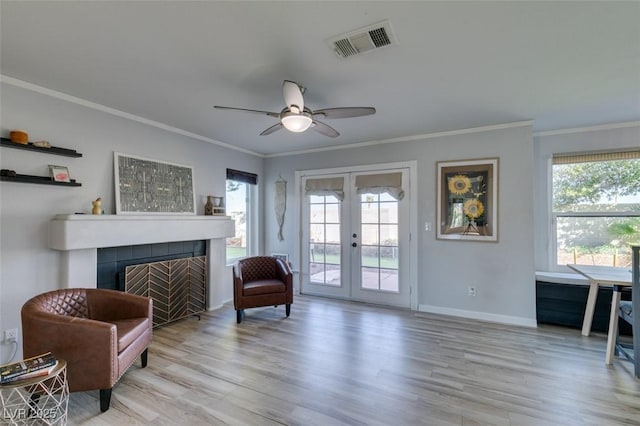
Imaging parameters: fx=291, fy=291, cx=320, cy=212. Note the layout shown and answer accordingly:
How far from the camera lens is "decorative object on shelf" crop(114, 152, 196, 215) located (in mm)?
3242

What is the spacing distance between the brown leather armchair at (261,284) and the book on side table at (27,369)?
195cm

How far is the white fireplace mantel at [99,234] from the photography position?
8.67 feet

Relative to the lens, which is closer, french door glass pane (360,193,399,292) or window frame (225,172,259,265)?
french door glass pane (360,193,399,292)

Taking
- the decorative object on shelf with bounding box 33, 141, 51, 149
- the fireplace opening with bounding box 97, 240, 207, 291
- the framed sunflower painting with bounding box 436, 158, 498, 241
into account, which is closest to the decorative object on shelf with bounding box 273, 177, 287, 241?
the fireplace opening with bounding box 97, 240, 207, 291

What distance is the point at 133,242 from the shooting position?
316 centimetres

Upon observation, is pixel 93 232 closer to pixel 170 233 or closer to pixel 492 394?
pixel 170 233

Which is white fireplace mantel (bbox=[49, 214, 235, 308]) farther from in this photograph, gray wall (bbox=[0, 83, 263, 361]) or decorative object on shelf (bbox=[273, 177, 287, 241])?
decorative object on shelf (bbox=[273, 177, 287, 241])

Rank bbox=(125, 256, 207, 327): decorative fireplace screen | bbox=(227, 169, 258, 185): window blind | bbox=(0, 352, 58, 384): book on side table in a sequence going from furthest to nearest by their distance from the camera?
bbox=(227, 169, 258, 185): window blind < bbox=(125, 256, 207, 327): decorative fireplace screen < bbox=(0, 352, 58, 384): book on side table

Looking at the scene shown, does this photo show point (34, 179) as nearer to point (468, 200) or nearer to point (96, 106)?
point (96, 106)

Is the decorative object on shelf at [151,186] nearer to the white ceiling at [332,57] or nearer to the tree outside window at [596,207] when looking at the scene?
the white ceiling at [332,57]

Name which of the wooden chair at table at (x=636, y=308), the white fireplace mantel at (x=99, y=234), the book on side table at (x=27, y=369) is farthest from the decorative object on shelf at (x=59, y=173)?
the wooden chair at table at (x=636, y=308)

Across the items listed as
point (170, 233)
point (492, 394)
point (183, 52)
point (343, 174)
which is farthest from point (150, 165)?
point (492, 394)

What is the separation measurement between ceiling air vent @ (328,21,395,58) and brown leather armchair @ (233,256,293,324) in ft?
9.22

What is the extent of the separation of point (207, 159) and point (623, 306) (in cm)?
504
